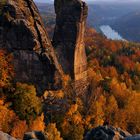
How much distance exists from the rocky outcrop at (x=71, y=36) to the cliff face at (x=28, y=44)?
9.96 metres

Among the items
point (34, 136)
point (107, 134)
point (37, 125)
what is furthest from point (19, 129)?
point (107, 134)

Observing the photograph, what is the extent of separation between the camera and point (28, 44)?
89812 millimetres

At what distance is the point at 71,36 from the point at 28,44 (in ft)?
53.6

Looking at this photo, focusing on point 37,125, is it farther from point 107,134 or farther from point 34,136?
point 107,134

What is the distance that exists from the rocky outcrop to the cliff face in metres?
9.96

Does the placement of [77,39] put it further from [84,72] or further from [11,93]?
[11,93]

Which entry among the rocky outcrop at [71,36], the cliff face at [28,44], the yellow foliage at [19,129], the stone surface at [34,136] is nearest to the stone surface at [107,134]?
the stone surface at [34,136]

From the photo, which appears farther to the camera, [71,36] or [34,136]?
[71,36]

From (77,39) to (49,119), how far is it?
1995 centimetres

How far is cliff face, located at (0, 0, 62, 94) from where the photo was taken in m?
89.0

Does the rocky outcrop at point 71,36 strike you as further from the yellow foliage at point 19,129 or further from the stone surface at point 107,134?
the stone surface at point 107,134

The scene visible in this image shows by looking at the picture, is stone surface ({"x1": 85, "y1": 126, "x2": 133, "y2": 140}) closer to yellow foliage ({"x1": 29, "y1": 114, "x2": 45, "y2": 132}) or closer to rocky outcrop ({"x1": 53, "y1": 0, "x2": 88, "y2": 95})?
yellow foliage ({"x1": 29, "y1": 114, "x2": 45, "y2": 132})

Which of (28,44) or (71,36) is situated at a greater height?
(28,44)

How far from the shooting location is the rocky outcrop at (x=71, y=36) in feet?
340
